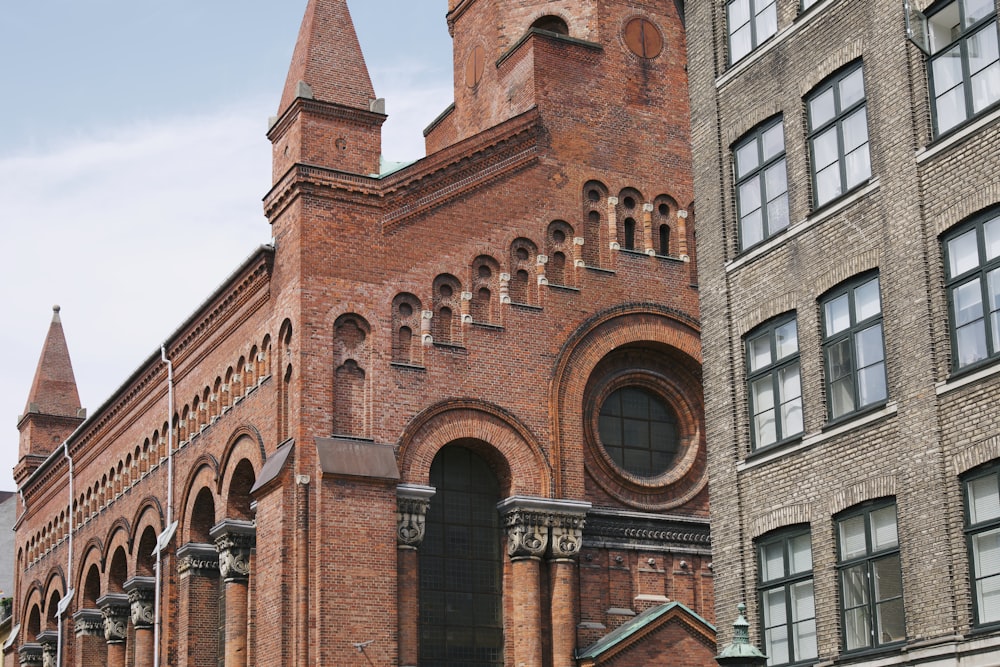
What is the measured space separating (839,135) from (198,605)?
2280 cm

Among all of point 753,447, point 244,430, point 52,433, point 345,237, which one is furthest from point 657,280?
point 52,433

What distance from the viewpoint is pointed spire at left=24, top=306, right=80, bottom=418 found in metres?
56.7

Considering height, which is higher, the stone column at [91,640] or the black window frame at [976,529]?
the stone column at [91,640]

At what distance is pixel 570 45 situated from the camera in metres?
37.0

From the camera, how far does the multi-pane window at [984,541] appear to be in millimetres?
17609

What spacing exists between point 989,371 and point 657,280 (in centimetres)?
1874

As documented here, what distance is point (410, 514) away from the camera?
3203cm

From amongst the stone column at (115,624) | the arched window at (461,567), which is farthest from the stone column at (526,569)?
the stone column at (115,624)

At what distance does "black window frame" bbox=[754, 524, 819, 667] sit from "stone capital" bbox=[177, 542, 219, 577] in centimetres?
1979

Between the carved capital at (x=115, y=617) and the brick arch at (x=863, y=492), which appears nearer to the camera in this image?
the brick arch at (x=863, y=492)

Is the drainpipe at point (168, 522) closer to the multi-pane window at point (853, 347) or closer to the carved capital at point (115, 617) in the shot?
the carved capital at point (115, 617)

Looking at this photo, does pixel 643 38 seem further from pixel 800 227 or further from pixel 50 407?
pixel 50 407

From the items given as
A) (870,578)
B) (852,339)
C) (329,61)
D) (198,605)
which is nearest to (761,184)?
(852,339)

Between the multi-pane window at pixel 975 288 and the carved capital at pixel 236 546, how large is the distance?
20.4m
